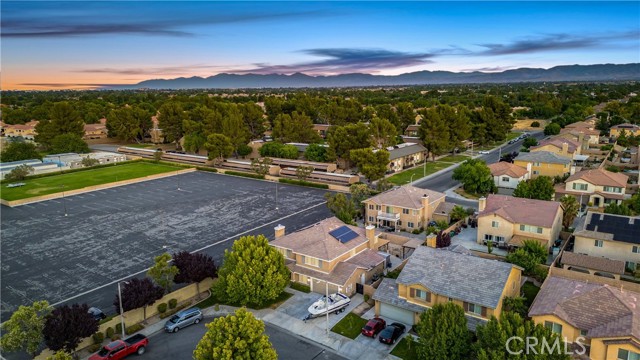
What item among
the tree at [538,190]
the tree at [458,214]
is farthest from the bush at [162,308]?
the tree at [538,190]

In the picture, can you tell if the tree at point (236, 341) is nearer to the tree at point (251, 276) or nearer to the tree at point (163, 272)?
the tree at point (251, 276)

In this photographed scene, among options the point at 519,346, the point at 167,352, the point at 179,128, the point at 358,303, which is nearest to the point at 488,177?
the point at 358,303

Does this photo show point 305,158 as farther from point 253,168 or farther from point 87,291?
point 87,291

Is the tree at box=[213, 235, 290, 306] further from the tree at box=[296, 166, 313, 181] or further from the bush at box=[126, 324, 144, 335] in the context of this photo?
the tree at box=[296, 166, 313, 181]

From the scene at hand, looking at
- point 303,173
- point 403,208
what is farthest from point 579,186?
point 303,173

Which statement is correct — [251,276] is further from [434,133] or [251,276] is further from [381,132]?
[434,133]
